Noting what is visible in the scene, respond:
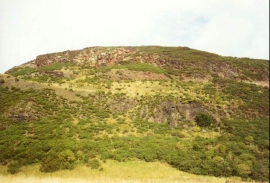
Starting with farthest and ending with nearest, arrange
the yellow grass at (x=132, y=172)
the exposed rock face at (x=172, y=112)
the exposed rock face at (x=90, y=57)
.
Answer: the exposed rock face at (x=90, y=57) → the exposed rock face at (x=172, y=112) → the yellow grass at (x=132, y=172)

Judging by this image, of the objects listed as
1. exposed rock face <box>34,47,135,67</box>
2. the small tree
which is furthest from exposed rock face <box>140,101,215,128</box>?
exposed rock face <box>34,47,135,67</box>

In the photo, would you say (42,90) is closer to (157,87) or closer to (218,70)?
(157,87)

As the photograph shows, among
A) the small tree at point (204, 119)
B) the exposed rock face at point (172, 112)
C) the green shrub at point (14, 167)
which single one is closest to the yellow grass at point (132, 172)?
the green shrub at point (14, 167)

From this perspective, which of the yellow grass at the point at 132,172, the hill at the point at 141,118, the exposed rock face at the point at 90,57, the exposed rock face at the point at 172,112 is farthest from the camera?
the exposed rock face at the point at 90,57

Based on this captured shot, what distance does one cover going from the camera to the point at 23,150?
24.5m

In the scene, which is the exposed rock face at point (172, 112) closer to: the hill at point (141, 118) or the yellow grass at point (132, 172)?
the hill at point (141, 118)

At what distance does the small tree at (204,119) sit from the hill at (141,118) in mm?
129

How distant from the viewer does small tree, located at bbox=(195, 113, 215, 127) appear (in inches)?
1367

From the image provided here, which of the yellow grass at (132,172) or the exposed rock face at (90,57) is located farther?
the exposed rock face at (90,57)

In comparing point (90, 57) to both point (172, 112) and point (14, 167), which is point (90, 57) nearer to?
point (172, 112)

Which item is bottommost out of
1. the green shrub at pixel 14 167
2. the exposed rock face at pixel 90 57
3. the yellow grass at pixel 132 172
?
the yellow grass at pixel 132 172

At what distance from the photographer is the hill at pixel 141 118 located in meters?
25.3

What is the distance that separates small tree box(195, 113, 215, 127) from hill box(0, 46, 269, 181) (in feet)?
0.42

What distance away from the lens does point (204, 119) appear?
115 feet
